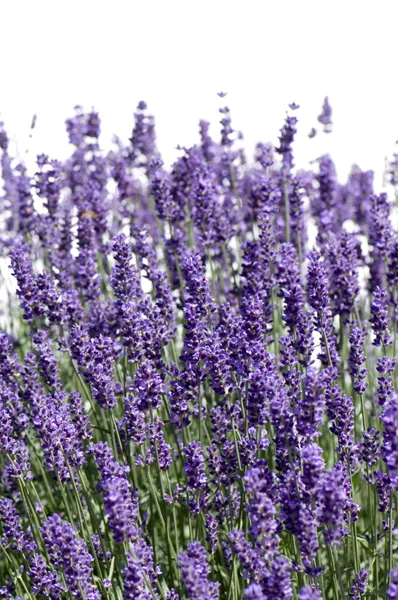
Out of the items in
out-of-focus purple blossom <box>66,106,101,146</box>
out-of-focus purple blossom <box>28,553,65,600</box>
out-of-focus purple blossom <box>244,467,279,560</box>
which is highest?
out-of-focus purple blossom <box>66,106,101,146</box>

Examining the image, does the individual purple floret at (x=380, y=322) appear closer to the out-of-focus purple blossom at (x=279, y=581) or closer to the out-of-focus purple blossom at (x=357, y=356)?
the out-of-focus purple blossom at (x=357, y=356)

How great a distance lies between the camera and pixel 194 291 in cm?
384

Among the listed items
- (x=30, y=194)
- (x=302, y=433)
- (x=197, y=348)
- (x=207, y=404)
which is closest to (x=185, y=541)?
(x=207, y=404)

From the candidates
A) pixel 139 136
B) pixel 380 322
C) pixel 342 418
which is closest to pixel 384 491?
pixel 342 418

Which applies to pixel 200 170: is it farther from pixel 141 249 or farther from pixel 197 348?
pixel 197 348

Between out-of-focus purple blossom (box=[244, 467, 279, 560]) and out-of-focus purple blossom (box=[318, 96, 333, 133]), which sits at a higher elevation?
out-of-focus purple blossom (box=[318, 96, 333, 133])

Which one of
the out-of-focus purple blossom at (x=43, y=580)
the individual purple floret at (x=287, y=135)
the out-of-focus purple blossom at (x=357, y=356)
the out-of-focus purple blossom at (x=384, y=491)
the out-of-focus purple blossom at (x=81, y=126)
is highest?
the out-of-focus purple blossom at (x=81, y=126)

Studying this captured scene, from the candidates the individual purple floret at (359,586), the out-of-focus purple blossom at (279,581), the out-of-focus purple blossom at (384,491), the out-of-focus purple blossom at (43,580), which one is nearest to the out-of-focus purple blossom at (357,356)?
the out-of-focus purple blossom at (384,491)

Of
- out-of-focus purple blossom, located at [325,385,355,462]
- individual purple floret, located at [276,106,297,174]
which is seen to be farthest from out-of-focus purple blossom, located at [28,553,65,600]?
individual purple floret, located at [276,106,297,174]

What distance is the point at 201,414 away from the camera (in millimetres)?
3809

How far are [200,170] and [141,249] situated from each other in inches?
31.1

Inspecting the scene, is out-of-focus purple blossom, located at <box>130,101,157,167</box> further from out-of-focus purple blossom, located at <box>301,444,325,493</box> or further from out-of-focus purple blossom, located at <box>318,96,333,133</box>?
out-of-focus purple blossom, located at <box>301,444,325,493</box>

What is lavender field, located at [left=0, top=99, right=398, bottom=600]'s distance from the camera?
2.83 metres

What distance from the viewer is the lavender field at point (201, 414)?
9.30 ft
